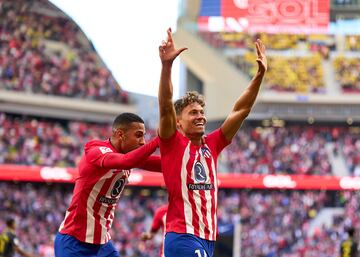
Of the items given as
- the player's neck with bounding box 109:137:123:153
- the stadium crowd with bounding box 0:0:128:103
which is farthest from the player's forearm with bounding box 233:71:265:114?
the stadium crowd with bounding box 0:0:128:103

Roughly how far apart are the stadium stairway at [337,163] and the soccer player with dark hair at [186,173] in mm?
34069

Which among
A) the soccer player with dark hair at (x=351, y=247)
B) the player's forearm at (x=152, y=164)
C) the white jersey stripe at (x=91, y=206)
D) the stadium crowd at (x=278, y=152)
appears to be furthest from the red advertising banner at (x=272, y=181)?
the player's forearm at (x=152, y=164)

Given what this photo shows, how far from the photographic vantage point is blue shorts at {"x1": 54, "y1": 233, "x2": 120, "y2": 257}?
6.68 metres

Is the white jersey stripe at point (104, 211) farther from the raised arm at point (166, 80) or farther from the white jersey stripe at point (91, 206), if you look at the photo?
the raised arm at point (166, 80)

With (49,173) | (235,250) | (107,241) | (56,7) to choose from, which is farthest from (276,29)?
(107,241)

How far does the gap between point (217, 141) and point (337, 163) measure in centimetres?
3474

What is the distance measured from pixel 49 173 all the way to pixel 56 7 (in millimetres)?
15841

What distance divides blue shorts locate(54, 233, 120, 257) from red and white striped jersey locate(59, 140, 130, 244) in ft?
0.17

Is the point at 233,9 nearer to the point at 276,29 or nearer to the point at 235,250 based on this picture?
the point at 276,29

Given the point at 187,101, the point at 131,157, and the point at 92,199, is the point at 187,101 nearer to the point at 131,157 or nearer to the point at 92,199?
the point at 131,157

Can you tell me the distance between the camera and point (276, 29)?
45844mm

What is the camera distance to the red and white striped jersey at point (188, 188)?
5.98 m

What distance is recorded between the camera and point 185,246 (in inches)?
233

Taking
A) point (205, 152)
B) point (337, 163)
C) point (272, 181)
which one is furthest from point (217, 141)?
point (337, 163)
